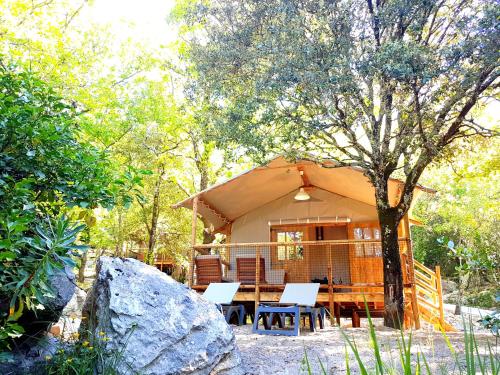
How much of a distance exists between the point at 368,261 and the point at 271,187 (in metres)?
3.32

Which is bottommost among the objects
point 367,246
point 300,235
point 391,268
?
point 391,268

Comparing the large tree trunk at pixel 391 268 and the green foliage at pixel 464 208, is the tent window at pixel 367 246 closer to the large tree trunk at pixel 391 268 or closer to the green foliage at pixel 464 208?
the green foliage at pixel 464 208

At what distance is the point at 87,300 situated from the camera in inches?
167

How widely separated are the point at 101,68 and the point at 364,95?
8.48 metres

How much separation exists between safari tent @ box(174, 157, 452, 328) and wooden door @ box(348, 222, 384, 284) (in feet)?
0.09

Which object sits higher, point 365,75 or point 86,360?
point 365,75

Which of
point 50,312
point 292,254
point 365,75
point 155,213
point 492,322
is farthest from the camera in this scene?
point 155,213

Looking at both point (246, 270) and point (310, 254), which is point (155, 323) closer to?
point (246, 270)

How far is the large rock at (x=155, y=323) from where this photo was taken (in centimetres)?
353

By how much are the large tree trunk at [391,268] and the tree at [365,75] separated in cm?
2

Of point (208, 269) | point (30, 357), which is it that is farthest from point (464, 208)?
point (30, 357)

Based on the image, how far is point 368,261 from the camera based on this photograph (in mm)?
10703

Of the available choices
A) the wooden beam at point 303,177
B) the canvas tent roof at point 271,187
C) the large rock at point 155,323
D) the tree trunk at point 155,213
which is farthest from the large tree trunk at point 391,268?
the tree trunk at point 155,213

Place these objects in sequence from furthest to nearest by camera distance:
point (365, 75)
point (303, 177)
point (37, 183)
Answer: point (303, 177), point (365, 75), point (37, 183)
